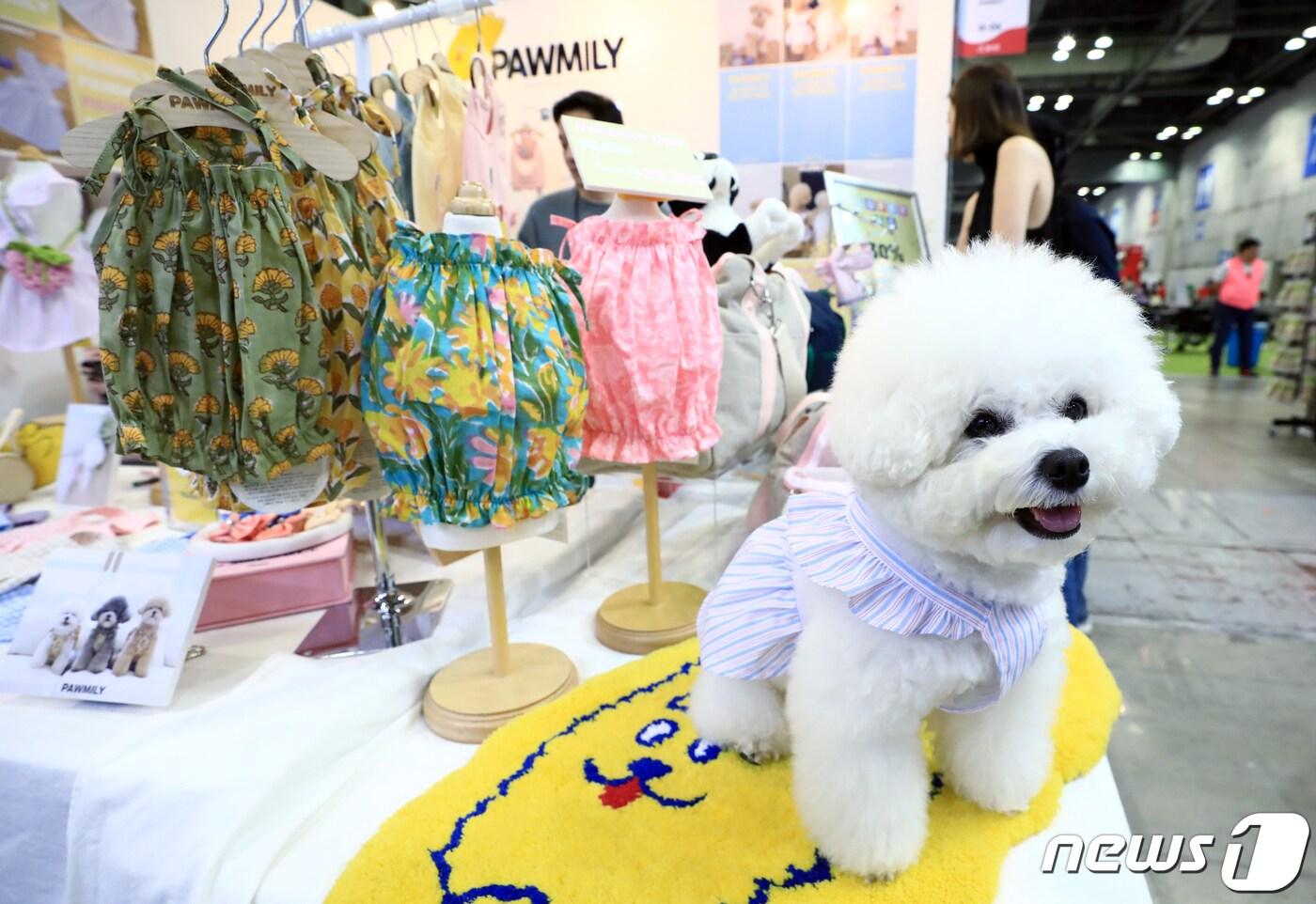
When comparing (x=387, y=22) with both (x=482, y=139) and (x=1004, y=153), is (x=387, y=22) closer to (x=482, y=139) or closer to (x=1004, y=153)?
(x=482, y=139)

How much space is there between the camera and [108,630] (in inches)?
50.1

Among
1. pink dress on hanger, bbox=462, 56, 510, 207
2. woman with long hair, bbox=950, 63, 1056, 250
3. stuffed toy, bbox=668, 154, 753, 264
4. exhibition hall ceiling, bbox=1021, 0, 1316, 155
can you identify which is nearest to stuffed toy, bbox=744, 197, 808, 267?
stuffed toy, bbox=668, 154, 753, 264

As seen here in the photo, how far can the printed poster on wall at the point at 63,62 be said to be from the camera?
241 cm

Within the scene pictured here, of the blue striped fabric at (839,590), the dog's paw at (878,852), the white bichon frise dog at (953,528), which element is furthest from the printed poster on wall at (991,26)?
the dog's paw at (878,852)

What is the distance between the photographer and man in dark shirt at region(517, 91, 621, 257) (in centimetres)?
254

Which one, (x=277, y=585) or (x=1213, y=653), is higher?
(x=277, y=585)

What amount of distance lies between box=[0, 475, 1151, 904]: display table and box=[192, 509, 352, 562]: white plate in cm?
19

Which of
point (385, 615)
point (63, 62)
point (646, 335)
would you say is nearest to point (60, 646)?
point (385, 615)

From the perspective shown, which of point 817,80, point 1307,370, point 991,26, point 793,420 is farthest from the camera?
point 1307,370

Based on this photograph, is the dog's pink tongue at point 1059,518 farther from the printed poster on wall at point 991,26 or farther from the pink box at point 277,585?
the printed poster on wall at point 991,26

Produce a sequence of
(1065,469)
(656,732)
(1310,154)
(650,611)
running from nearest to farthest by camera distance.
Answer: (1065,469) < (656,732) < (650,611) < (1310,154)

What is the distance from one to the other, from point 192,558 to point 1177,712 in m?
2.67

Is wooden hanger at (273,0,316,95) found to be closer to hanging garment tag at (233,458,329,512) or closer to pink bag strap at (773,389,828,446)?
hanging garment tag at (233,458,329,512)

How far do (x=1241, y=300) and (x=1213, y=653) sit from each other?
28.1 feet
